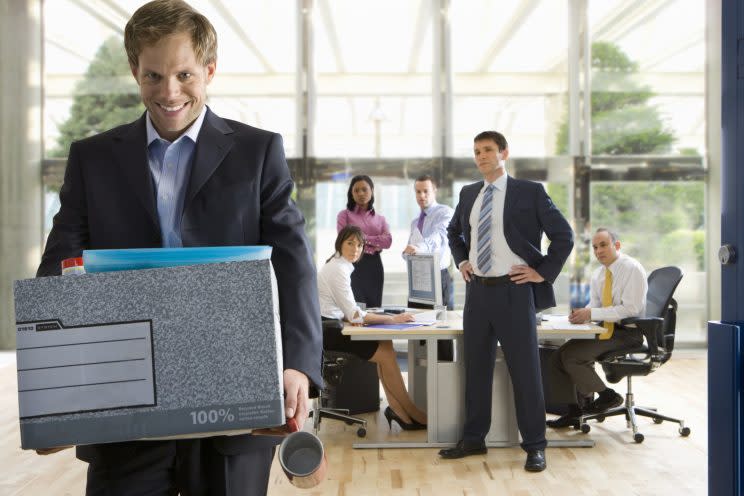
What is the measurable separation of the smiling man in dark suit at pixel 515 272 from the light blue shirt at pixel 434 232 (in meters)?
1.72

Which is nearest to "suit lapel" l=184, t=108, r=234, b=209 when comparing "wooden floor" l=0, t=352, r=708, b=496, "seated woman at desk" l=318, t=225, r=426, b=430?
"wooden floor" l=0, t=352, r=708, b=496

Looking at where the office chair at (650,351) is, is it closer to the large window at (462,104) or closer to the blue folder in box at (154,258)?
the large window at (462,104)

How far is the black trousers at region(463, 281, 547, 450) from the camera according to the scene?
4.14 m

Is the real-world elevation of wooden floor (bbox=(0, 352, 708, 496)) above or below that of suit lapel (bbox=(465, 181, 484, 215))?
A: below

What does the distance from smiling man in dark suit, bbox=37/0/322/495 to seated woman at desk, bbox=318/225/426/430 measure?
3.54 metres

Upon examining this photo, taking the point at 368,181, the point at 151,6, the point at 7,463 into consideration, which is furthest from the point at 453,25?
the point at 151,6

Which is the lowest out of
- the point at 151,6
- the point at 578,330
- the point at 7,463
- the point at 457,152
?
the point at 7,463

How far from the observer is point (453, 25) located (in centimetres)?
848

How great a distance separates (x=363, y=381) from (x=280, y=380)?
480 cm

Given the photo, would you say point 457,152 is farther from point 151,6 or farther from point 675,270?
point 151,6

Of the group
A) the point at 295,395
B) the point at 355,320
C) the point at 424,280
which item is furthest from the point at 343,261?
the point at 295,395

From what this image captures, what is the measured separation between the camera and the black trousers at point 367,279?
631 centimetres

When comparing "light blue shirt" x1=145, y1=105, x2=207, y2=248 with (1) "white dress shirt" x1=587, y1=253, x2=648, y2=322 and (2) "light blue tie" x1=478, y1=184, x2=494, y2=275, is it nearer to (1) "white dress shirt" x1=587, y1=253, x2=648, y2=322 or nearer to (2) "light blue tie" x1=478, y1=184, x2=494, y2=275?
(2) "light blue tie" x1=478, y1=184, x2=494, y2=275

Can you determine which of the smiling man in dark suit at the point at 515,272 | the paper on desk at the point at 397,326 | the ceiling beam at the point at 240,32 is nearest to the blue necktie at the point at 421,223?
the paper on desk at the point at 397,326
